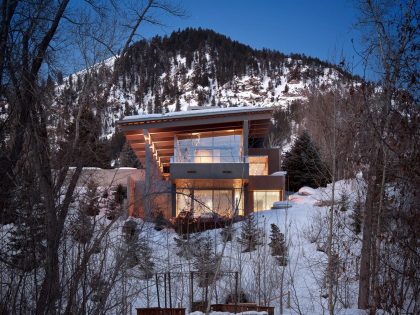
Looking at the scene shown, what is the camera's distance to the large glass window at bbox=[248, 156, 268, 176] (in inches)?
1127

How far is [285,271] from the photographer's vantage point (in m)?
13.0

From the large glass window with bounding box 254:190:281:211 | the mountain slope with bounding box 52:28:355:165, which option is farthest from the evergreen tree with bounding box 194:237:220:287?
the large glass window with bounding box 254:190:281:211

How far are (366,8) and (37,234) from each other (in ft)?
24.2

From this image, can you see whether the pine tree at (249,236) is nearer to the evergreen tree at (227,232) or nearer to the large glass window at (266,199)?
the evergreen tree at (227,232)

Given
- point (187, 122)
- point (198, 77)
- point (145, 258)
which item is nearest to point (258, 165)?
point (187, 122)

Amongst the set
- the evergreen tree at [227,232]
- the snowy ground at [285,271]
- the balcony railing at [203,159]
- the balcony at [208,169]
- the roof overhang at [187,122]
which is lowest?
the snowy ground at [285,271]

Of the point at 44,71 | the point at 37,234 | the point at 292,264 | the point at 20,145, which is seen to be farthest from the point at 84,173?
the point at 292,264

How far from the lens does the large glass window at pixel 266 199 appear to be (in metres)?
25.2

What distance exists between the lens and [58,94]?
24.9ft

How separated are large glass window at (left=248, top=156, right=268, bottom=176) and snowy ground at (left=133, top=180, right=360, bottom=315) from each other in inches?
346

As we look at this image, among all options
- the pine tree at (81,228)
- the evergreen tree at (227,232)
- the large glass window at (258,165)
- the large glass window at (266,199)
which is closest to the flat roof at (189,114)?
the large glass window at (266,199)

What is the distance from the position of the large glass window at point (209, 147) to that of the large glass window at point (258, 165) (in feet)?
14.6

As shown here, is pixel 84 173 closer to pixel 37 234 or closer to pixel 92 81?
pixel 92 81

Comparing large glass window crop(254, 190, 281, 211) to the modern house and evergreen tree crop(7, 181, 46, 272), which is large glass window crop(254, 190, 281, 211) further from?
evergreen tree crop(7, 181, 46, 272)
